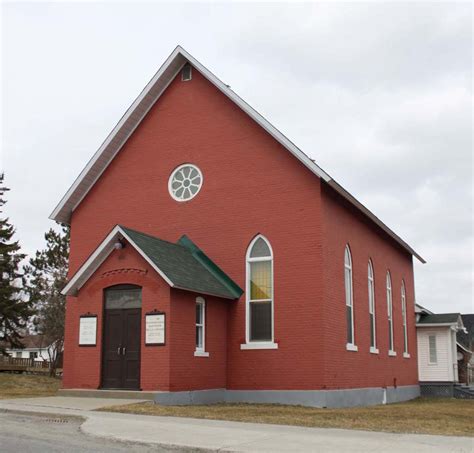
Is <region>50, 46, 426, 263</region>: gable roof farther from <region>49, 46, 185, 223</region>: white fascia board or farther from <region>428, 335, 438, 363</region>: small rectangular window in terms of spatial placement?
<region>428, 335, 438, 363</region>: small rectangular window

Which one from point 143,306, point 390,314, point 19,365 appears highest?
point 390,314

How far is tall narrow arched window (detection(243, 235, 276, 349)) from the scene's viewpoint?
20.5 metres

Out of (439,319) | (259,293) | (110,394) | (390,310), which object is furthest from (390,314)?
(110,394)

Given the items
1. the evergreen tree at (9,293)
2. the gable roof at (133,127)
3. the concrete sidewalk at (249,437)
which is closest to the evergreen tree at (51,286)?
the evergreen tree at (9,293)

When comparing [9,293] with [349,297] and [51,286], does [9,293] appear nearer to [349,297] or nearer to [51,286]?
[51,286]

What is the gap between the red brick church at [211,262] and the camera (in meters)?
19.0

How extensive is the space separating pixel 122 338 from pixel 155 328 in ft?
5.01

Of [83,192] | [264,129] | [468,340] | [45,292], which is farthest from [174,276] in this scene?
[468,340]

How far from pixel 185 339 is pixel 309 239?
15.5 ft

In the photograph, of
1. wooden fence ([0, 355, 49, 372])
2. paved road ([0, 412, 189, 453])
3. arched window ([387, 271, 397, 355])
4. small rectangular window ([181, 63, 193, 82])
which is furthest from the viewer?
wooden fence ([0, 355, 49, 372])

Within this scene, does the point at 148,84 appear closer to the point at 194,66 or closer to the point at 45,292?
the point at 194,66

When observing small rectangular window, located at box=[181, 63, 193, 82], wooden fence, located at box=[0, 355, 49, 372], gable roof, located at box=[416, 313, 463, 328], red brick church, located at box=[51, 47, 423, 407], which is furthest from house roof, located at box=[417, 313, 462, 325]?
wooden fence, located at box=[0, 355, 49, 372]

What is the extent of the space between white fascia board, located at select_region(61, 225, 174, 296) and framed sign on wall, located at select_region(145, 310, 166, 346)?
113cm

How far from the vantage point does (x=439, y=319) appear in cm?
3519
